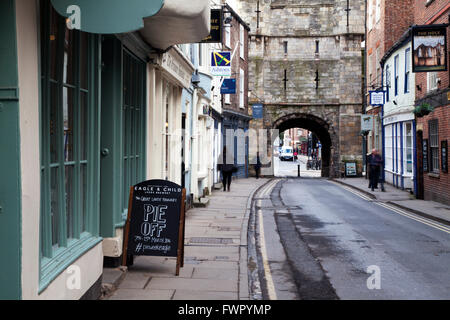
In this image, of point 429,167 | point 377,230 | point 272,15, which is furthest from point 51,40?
point 272,15

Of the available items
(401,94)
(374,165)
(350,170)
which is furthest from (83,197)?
(350,170)

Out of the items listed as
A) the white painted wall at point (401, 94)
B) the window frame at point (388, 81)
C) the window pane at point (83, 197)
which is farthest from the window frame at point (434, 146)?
the window pane at point (83, 197)

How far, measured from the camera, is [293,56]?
127ft

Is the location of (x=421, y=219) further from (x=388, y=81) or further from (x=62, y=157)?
(x=388, y=81)

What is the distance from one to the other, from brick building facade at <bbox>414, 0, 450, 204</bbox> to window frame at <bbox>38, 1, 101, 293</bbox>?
13.6 meters

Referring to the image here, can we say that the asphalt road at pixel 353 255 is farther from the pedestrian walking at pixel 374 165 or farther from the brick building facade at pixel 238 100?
the brick building facade at pixel 238 100

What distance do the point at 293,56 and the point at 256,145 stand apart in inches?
298

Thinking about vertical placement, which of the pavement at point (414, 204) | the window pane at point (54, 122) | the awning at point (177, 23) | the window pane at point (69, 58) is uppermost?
the awning at point (177, 23)

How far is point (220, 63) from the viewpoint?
63.0 feet

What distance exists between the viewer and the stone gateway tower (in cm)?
3756

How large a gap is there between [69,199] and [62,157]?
1.96ft

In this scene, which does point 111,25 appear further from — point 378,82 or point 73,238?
point 378,82

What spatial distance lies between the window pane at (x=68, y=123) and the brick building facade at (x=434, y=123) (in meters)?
14.0

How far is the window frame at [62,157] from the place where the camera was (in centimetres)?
429
